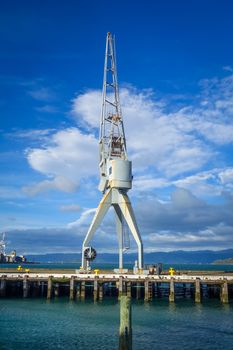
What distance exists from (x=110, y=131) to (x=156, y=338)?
37.2 m

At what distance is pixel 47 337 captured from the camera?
32250mm

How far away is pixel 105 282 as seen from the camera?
5447 centimetres

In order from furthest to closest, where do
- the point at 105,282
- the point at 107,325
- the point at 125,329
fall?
1. the point at 105,282
2. the point at 107,325
3. the point at 125,329

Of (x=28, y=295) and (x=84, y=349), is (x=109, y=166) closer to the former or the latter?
(x=28, y=295)

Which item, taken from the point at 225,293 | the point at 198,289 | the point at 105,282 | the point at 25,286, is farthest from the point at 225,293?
the point at 25,286

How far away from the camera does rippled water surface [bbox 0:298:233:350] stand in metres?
30.4

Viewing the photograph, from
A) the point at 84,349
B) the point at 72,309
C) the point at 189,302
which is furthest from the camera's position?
the point at 189,302

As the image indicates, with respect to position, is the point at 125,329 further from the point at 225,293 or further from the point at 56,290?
the point at 56,290

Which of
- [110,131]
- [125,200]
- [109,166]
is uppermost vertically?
[110,131]

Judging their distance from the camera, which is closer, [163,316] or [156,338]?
[156,338]

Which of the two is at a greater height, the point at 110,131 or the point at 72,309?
the point at 110,131

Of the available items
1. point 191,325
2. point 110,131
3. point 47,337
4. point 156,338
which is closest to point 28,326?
point 47,337

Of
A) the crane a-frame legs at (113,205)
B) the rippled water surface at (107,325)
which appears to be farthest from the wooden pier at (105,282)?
the crane a-frame legs at (113,205)

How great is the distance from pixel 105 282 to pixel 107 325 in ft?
59.0
